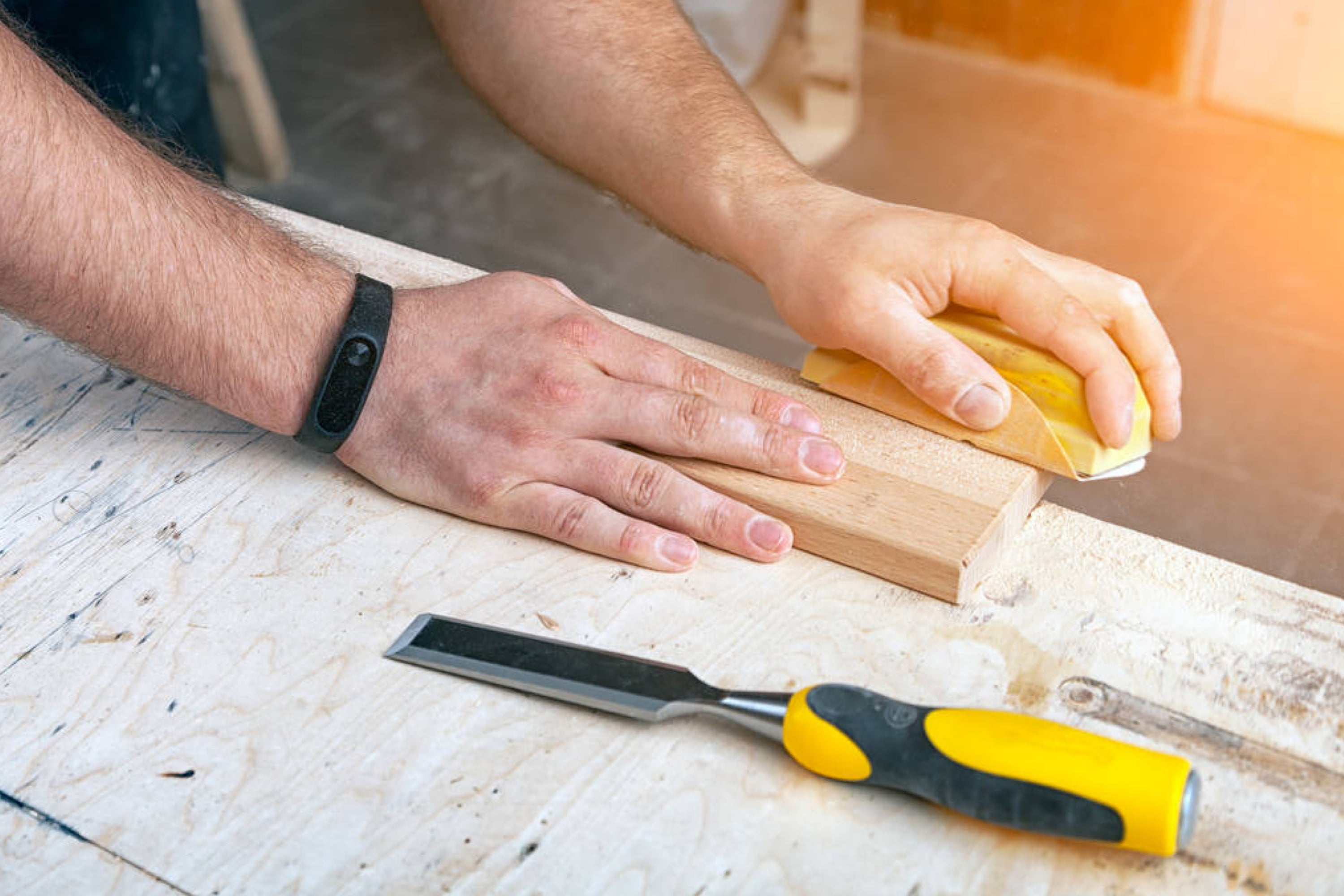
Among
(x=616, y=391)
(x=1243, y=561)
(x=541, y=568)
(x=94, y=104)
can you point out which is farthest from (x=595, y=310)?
(x=1243, y=561)

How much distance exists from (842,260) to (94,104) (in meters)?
0.58

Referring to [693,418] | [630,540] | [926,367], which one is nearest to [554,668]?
[630,540]

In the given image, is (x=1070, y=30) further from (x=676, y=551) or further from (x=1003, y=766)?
(x=1003, y=766)

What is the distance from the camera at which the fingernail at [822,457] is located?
0.89 meters

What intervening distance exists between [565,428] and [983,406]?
0.30 metres

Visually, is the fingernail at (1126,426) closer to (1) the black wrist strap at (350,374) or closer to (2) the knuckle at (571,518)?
(2) the knuckle at (571,518)

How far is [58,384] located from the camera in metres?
1.04

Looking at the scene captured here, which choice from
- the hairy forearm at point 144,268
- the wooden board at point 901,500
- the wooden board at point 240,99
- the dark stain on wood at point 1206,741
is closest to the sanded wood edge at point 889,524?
the wooden board at point 901,500

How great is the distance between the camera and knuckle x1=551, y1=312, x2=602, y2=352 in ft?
3.13

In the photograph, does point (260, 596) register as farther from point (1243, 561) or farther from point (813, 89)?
point (813, 89)

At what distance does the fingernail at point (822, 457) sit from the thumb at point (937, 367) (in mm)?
83

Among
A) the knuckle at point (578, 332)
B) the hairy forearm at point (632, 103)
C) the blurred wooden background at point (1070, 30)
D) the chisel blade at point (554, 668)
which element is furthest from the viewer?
the blurred wooden background at point (1070, 30)

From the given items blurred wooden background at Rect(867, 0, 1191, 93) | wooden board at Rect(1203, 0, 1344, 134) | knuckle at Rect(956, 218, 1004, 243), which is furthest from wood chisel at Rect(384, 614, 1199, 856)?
blurred wooden background at Rect(867, 0, 1191, 93)

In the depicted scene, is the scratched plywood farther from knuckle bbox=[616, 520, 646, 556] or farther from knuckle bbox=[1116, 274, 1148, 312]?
knuckle bbox=[1116, 274, 1148, 312]
